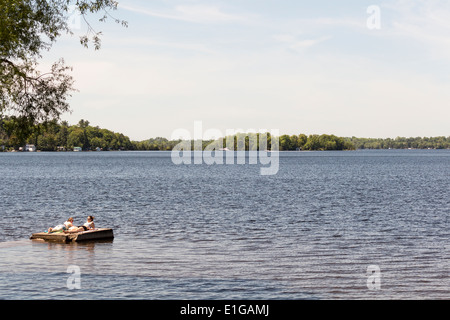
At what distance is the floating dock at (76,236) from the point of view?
42250mm

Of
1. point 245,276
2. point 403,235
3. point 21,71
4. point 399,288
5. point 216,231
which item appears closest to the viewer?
point 21,71

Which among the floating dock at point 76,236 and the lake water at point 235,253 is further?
the floating dock at point 76,236

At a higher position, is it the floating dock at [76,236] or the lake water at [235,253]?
the floating dock at [76,236]

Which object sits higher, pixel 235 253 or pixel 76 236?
pixel 76 236

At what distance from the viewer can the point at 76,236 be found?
42.2 metres

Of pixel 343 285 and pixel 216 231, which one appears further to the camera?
pixel 216 231

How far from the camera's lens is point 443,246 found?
41.2 m

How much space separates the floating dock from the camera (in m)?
42.2

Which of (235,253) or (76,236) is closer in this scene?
(235,253)
